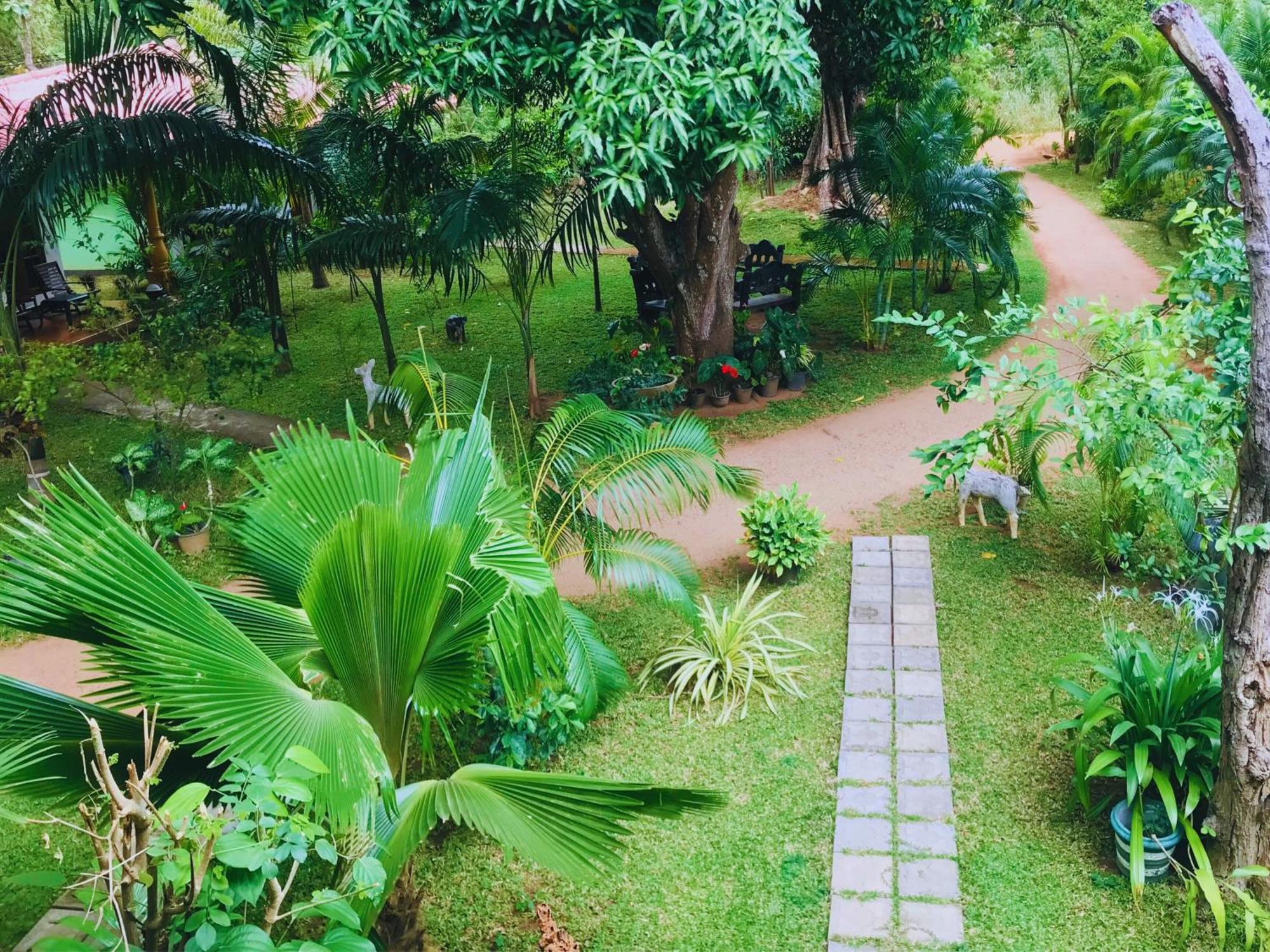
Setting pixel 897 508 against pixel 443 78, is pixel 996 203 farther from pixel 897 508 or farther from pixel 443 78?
pixel 443 78

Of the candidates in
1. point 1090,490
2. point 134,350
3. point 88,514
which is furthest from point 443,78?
point 1090,490

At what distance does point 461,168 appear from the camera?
9828 millimetres

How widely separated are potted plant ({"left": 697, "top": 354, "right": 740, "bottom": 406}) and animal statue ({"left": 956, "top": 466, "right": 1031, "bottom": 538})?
112 inches

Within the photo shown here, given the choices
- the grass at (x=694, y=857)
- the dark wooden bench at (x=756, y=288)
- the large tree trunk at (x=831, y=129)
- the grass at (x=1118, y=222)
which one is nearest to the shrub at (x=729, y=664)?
the grass at (x=694, y=857)

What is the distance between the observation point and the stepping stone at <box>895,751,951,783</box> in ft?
16.5

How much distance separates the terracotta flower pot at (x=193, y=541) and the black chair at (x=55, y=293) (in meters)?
6.43

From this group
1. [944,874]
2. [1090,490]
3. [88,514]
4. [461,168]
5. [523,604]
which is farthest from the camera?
[461,168]

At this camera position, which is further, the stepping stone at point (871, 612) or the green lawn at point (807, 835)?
the stepping stone at point (871, 612)

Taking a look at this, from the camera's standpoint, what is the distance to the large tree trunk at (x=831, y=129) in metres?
16.0

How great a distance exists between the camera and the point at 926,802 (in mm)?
4887

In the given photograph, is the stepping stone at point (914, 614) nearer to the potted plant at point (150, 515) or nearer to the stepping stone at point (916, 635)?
the stepping stone at point (916, 635)

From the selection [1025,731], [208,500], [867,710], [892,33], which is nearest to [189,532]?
[208,500]

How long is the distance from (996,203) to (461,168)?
A: 5.19 meters

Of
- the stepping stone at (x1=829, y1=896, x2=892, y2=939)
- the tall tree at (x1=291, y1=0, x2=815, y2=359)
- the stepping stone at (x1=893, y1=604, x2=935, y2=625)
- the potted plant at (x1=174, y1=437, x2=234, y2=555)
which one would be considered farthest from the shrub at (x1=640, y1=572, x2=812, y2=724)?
the potted plant at (x1=174, y1=437, x2=234, y2=555)
